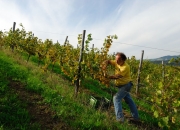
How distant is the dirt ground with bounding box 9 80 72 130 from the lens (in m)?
4.02

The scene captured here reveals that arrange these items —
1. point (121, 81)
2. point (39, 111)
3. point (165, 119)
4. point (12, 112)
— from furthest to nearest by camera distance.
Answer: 1. point (121, 81)
2. point (39, 111)
3. point (12, 112)
4. point (165, 119)

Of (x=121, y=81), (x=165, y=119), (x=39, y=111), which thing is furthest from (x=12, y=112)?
(x=165, y=119)

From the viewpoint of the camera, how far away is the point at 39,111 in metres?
4.58

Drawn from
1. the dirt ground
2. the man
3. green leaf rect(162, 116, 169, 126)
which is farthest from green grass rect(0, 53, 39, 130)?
green leaf rect(162, 116, 169, 126)

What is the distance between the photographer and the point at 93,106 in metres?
5.52

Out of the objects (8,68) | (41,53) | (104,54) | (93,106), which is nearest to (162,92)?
(93,106)

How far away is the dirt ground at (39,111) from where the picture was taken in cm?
402

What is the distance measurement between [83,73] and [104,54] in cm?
147

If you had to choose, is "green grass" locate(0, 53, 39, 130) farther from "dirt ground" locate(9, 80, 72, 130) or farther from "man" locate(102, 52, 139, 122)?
"man" locate(102, 52, 139, 122)

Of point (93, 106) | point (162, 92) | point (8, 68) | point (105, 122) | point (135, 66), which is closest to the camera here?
point (162, 92)

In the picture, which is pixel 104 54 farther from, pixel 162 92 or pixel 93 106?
pixel 162 92

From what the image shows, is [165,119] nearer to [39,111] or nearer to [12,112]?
[39,111]

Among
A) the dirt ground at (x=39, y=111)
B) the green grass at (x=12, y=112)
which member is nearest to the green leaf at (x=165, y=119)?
the dirt ground at (x=39, y=111)

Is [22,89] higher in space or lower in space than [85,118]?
higher
